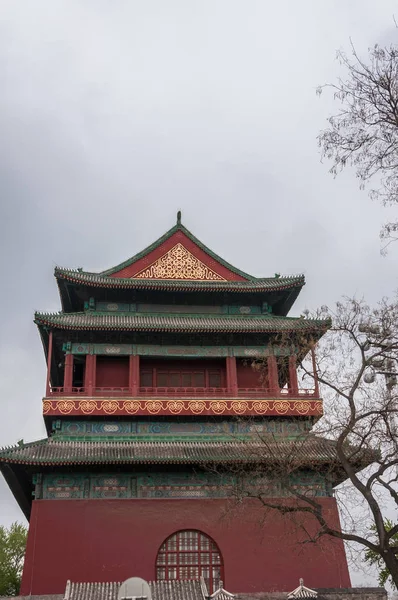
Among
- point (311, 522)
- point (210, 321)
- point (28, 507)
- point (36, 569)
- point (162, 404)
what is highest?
point (210, 321)

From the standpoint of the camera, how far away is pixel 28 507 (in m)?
31.8

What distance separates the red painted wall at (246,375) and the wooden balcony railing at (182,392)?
60cm

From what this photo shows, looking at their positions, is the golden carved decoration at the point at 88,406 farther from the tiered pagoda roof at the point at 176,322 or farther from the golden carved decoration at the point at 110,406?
the tiered pagoda roof at the point at 176,322

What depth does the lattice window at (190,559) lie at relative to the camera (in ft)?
80.0

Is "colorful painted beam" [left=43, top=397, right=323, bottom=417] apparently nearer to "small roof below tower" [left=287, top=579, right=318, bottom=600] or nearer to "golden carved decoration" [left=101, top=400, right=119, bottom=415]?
"golden carved decoration" [left=101, top=400, right=119, bottom=415]

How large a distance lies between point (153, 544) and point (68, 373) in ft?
24.4

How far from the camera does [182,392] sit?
28328 millimetres

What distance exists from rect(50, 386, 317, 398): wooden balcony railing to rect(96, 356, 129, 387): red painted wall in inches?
26.4

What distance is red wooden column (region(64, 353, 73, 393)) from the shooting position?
89.6 feet

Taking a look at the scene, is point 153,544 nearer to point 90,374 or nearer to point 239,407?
point 239,407

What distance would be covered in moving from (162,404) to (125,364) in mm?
3111

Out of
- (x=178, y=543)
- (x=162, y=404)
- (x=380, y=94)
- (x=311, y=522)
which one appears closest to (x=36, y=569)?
(x=178, y=543)

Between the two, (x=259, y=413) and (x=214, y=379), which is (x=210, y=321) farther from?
(x=259, y=413)

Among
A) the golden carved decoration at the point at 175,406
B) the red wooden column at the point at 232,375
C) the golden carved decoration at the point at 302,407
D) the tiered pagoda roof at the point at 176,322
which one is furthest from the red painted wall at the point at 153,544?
the tiered pagoda roof at the point at 176,322
